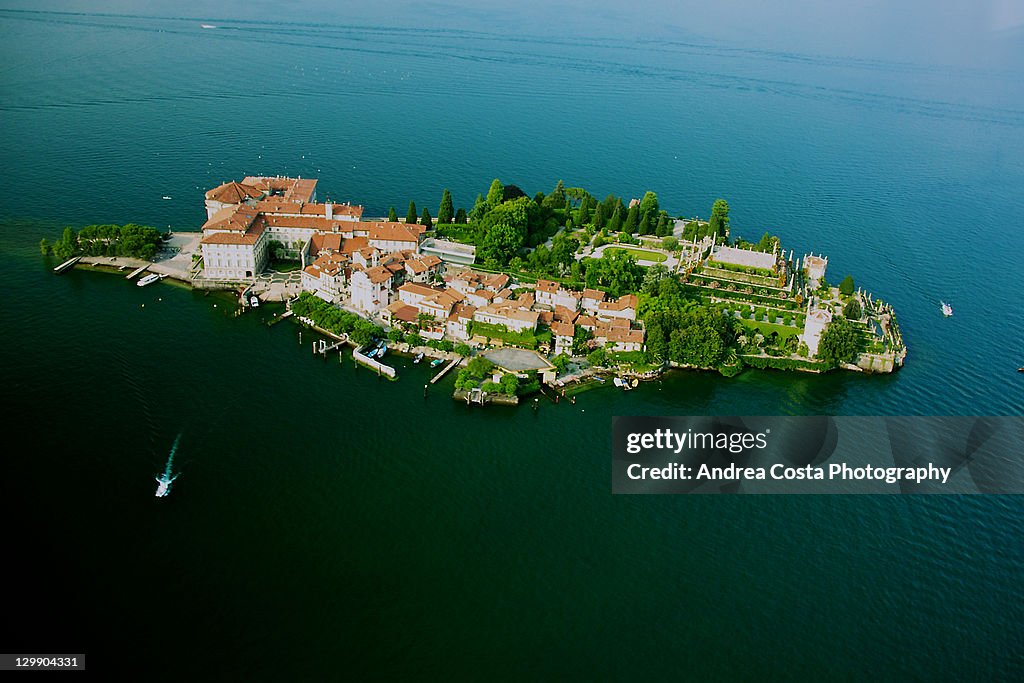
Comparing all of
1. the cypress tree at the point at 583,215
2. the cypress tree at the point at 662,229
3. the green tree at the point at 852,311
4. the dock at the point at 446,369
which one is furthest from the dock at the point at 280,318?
the green tree at the point at 852,311

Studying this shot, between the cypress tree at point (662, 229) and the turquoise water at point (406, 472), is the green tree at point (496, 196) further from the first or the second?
the cypress tree at point (662, 229)

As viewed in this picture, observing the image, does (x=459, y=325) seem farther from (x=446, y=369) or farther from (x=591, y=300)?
(x=591, y=300)

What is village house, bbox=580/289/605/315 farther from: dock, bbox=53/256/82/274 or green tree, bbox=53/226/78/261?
green tree, bbox=53/226/78/261

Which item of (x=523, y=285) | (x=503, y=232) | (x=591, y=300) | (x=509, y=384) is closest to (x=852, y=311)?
(x=591, y=300)

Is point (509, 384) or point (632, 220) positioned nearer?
point (509, 384)

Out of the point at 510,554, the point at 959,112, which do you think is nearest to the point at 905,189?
the point at 959,112

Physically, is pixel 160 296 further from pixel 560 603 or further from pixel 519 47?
pixel 519 47
